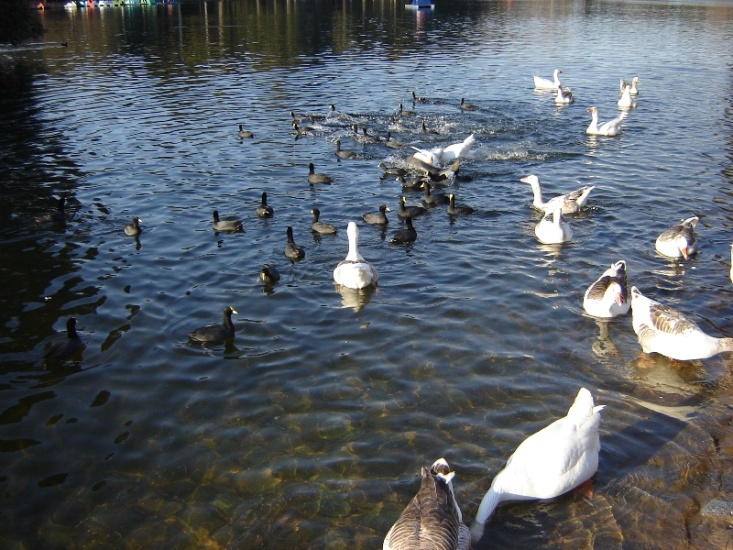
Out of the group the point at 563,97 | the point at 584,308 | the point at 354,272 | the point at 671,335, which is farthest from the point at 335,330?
the point at 563,97

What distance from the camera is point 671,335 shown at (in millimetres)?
10672

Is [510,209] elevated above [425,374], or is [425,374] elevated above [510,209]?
[510,209]

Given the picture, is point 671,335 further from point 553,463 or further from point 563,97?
point 563,97

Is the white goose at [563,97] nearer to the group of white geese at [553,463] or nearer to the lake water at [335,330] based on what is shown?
the lake water at [335,330]

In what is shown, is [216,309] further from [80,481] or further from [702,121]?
[702,121]

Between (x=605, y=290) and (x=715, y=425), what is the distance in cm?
355

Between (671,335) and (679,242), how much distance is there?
4.54 metres

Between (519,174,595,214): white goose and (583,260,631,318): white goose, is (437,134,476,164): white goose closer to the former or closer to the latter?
(519,174,595,214): white goose

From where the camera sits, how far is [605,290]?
40.4 feet

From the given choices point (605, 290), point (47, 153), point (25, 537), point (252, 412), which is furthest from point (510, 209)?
point (47, 153)

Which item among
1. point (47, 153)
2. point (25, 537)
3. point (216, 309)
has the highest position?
point (47, 153)

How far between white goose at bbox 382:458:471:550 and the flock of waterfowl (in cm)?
1

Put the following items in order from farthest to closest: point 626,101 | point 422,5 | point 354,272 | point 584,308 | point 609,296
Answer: point 422,5, point 626,101, point 354,272, point 584,308, point 609,296

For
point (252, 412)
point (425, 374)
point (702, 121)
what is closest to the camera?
point (252, 412)
